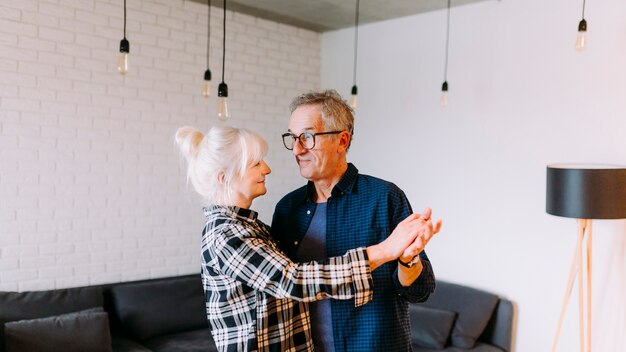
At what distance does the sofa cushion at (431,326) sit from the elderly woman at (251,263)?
2.27 metres

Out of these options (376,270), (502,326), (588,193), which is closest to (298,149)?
(376,270)

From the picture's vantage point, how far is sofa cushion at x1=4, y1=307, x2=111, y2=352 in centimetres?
318

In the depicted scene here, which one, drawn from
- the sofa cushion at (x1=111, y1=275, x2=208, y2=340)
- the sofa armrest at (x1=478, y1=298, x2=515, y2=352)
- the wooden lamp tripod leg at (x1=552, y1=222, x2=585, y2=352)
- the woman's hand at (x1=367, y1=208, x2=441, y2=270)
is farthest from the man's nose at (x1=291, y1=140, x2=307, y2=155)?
the sofa armrest at (x1=478, y1=298, x2=515, y2=352)

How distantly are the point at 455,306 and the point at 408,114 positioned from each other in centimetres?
156

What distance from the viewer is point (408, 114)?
459 cm

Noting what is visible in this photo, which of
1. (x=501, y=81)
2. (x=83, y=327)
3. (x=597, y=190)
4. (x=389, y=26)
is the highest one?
Answer: (x=389, y=26)

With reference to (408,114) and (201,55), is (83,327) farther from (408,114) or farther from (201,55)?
(408,114)

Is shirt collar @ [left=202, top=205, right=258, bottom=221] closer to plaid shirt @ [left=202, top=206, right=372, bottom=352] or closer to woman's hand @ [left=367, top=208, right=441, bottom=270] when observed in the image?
plaid shirt @ [left=202, top=206, right=372, bottom=352]

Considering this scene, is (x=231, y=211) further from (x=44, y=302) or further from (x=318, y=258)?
(x=44, y=302)

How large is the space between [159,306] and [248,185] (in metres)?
2.52

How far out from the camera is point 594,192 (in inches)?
119

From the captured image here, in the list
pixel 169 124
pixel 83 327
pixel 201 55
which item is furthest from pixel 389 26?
pixel 83 327

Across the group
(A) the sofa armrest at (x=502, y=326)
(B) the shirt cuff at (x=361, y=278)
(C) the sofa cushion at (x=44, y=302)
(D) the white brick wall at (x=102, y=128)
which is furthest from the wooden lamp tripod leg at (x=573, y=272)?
(C) the sofa cushion at (x=44, y=302)

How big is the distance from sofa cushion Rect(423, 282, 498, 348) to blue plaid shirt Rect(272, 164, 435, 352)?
215 centimetres
